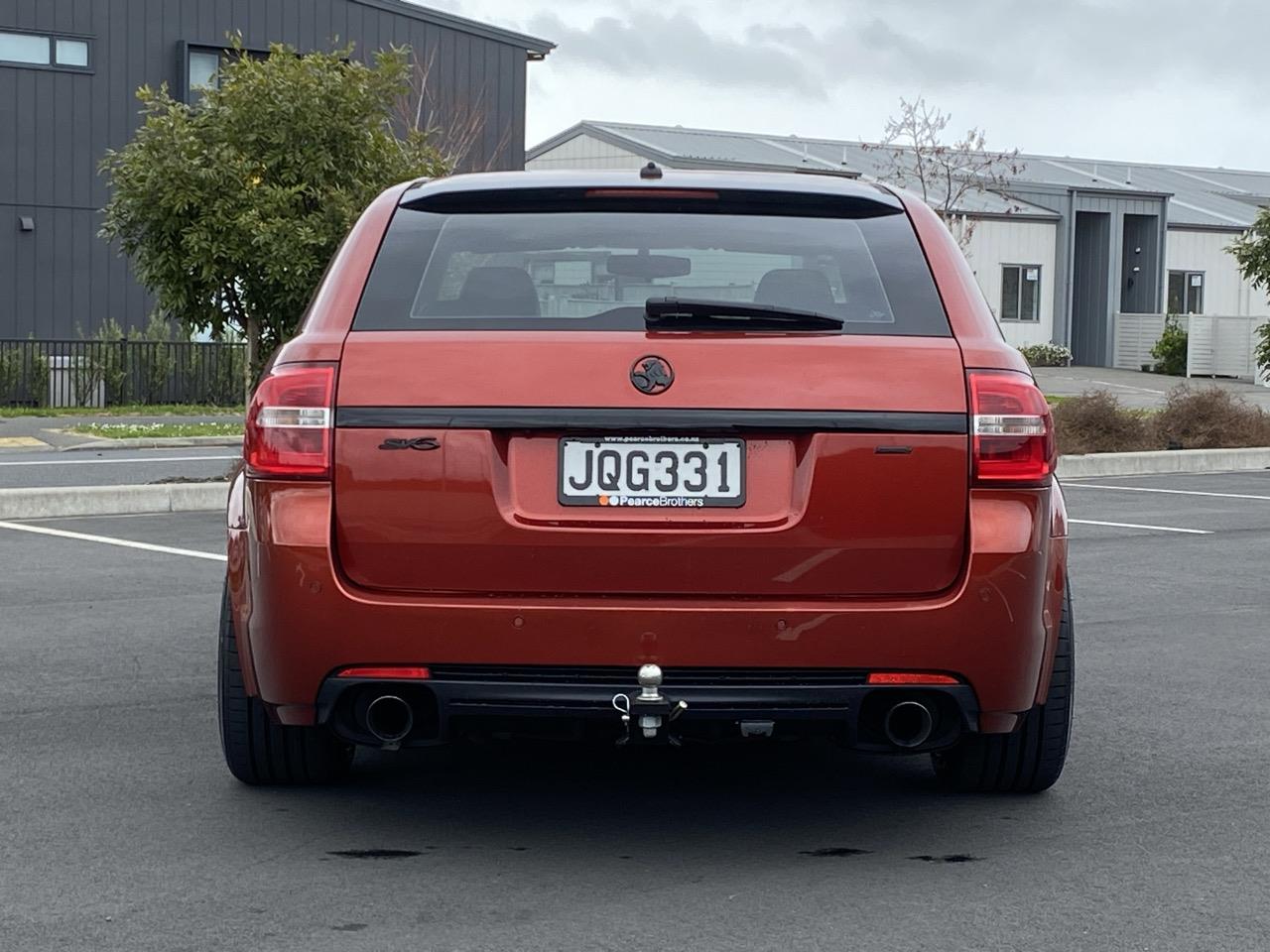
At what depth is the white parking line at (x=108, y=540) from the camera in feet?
35.0

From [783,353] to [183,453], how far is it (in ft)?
52.2

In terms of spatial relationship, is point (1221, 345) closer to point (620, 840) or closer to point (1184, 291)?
point (1184, 291)

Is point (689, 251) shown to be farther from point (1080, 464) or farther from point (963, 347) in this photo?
point (1080, 464)

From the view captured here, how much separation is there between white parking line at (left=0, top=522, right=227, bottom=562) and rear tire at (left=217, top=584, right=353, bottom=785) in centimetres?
514

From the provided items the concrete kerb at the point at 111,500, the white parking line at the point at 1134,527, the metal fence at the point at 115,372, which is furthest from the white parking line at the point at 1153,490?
the metal fence at the point at 115,372

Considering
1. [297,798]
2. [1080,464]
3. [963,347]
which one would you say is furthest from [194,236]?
[963,347]

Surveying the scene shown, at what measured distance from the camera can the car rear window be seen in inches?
175

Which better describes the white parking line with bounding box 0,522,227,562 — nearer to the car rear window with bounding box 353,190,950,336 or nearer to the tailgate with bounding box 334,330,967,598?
the car rear window with bounding box 353,190,950,336

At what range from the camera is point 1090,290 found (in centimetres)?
5112

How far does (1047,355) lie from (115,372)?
2720 cm

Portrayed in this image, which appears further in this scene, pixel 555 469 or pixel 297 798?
pixel 297 798

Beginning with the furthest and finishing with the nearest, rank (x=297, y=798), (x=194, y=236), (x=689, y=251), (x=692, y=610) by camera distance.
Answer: (x=194, y=236)
(x=297, y=798)
(x=689, y=251)
(x=692, y=610)

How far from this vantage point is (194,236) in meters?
15.5

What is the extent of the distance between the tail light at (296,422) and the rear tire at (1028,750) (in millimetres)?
1849
